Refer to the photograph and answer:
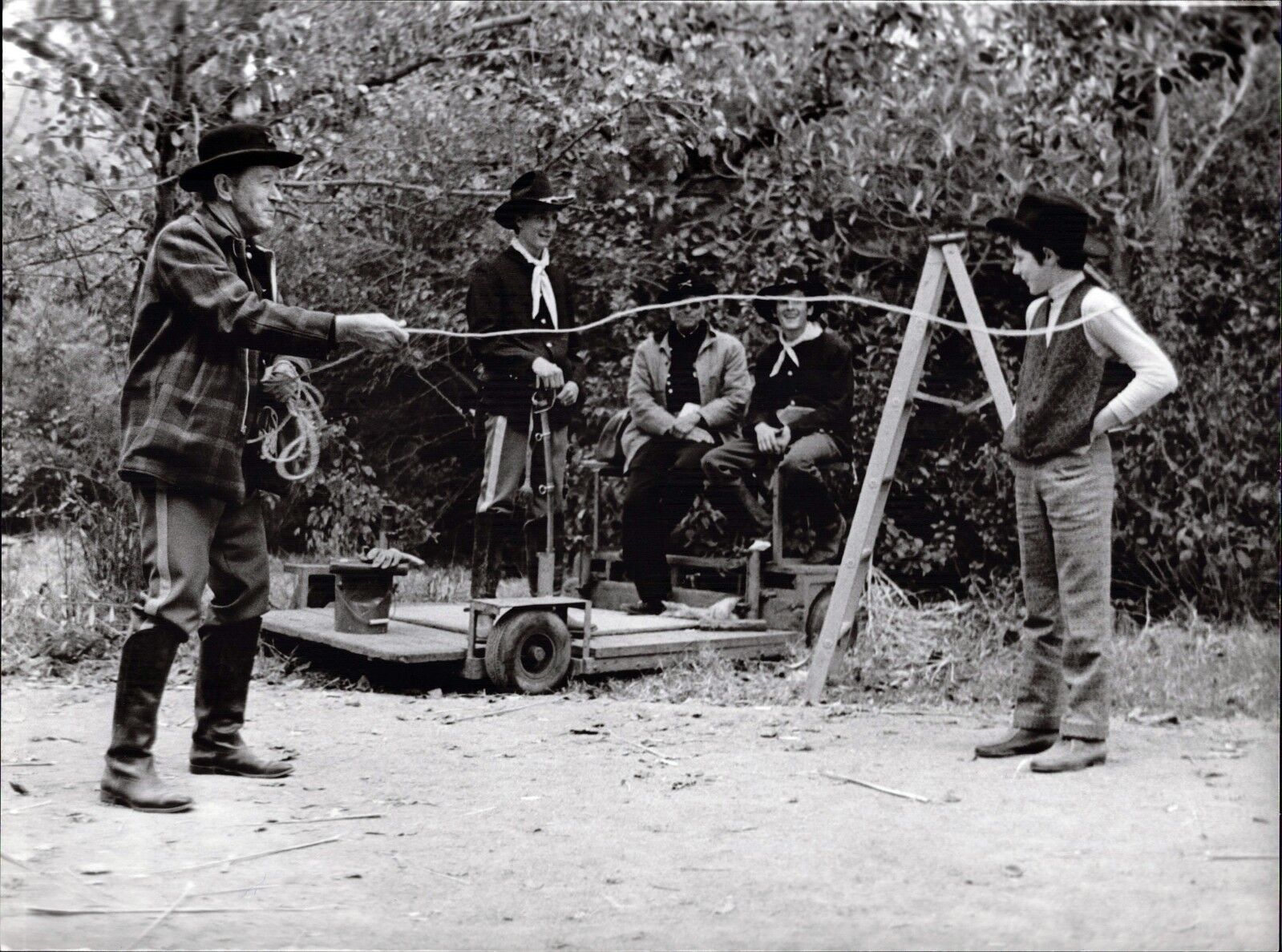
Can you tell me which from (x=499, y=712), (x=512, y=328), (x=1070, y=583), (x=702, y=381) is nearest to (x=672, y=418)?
(x=702, y=381)

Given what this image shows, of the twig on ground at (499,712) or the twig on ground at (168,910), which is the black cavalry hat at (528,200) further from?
the twig on ground at (168,910)

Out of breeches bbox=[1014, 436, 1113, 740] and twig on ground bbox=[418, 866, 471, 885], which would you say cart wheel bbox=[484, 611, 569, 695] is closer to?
breeches bbox=[1014, 436, 1113, 740]

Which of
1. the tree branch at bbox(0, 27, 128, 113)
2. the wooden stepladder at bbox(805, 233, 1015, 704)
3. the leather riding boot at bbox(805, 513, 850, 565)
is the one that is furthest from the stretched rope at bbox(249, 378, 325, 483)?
the leather riding boot at bbox(805, 513, 850, 565)

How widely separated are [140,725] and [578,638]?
2.25m

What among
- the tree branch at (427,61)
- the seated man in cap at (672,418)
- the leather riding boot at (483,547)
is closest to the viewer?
the tree branch at (427,61)

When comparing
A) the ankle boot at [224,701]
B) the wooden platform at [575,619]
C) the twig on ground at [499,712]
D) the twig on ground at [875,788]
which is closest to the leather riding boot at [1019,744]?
the twig on ground at [875,788]

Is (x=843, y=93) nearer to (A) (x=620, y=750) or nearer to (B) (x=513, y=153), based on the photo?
(B) (x=513, y=153)

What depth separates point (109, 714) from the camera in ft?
13.3

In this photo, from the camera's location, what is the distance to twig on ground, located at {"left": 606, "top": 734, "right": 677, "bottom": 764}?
3920mm

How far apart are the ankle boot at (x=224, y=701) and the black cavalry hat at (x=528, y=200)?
6.18 ft

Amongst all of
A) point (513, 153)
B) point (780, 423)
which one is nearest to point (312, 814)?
point (513, 153)

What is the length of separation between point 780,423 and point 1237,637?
196cm

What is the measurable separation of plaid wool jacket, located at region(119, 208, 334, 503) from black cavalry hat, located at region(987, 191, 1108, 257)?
76.2 inches

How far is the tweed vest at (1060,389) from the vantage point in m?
3.74
